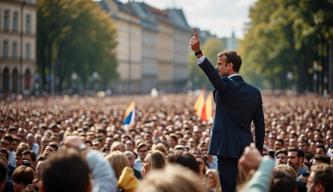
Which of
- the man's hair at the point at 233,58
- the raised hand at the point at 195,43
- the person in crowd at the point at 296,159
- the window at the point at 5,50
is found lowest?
the person in crowd at the point at 296,159

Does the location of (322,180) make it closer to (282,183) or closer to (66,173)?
(282,183)

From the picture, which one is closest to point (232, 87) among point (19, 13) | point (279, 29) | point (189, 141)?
point (189, 141)

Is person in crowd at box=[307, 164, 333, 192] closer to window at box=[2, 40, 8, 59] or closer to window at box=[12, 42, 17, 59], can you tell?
window at box=[2, 40, 8, 59]

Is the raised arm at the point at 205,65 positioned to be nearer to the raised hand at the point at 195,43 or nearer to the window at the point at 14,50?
the raised hand at the point at 195,43

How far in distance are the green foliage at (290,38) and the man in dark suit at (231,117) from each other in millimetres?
50205

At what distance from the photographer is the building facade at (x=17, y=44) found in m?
93.3

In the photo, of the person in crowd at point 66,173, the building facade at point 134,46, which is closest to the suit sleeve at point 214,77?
the person in crowd at point 66,173

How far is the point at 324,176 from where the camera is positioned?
7703 millimetres

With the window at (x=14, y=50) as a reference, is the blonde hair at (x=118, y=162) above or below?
below

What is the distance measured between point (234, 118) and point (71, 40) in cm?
9529

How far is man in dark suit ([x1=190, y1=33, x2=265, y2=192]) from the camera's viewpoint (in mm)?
9398

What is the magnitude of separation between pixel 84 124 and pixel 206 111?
7112 millimetres

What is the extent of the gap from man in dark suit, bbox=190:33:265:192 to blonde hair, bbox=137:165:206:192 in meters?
3.78

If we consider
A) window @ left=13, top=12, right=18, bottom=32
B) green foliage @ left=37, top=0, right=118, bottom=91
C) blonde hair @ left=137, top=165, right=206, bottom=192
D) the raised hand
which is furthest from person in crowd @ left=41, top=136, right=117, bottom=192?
green foliage @ left=37, top=0, right=118, bottom=91
